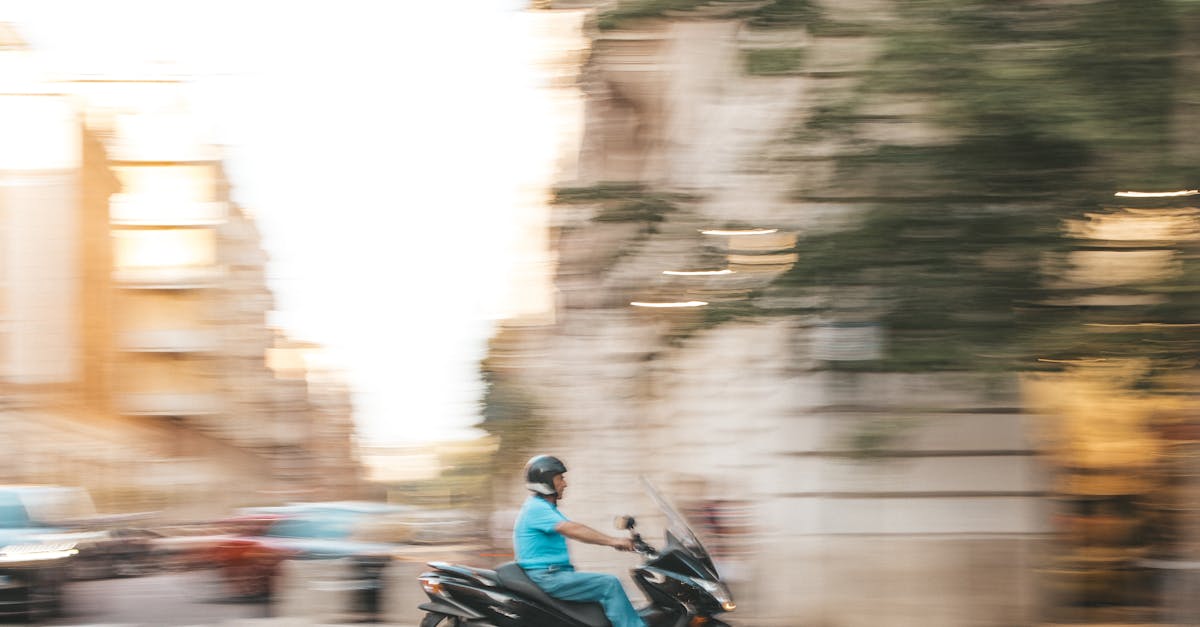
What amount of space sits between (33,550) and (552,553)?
8018 mm

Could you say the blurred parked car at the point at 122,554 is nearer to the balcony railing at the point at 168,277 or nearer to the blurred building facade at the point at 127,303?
the blurred building facade at the point at 127,303

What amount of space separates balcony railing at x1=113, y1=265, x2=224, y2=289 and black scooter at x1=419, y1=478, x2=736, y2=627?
4683 centimetres

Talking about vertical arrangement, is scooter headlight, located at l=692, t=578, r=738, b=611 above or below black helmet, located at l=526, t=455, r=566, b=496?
below

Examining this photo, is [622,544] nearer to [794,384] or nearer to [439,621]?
[439,621]

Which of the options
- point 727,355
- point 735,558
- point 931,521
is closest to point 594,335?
point 727,355

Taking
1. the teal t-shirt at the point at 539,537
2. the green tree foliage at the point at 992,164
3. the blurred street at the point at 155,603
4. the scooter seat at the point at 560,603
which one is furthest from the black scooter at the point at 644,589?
the blurred street at the point at 155,603

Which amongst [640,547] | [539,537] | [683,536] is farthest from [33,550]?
[683,536]

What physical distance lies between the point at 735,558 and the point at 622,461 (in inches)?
298

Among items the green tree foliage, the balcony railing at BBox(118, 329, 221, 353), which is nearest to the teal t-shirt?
the green tree foliage

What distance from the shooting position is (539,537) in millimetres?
8258

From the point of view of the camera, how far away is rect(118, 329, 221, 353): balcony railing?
5212cm

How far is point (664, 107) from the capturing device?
740 inches

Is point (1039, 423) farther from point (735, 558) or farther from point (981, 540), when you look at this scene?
point (735, 558)

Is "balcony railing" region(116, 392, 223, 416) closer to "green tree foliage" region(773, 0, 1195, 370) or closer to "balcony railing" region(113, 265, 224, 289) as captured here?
"balcony railing" region(113, 265, 224, 289)
